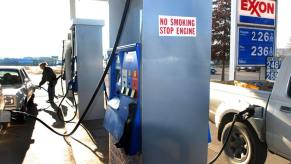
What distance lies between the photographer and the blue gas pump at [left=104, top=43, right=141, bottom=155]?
111 inches

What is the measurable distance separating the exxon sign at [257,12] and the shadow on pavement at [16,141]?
587 centimetres

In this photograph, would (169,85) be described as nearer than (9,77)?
Yes

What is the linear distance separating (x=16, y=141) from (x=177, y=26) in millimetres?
5560

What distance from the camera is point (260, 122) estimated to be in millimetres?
4621

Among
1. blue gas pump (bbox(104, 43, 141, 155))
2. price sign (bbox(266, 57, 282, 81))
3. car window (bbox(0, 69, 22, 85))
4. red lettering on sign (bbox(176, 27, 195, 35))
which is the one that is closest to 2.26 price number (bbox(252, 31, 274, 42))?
price sign (bbox(266, 57, 282, 81))

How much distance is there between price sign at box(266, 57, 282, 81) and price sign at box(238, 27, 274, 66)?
340mm

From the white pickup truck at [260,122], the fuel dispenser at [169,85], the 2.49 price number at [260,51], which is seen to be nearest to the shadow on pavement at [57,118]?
the white pickup truck at [260,122]

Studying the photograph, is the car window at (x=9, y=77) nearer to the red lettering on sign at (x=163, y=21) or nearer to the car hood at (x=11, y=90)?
the car hood at (x=11, y=90)

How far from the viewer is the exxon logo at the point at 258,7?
775 cm

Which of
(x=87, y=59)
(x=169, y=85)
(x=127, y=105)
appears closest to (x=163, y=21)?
(x=169, y=85)

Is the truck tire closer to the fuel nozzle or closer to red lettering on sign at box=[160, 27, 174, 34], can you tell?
the fuel nozzle

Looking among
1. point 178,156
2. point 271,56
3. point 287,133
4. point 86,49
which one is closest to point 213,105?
point 287,133

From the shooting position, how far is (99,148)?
6.19m

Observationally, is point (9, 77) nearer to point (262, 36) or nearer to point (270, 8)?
point (262, 36)
